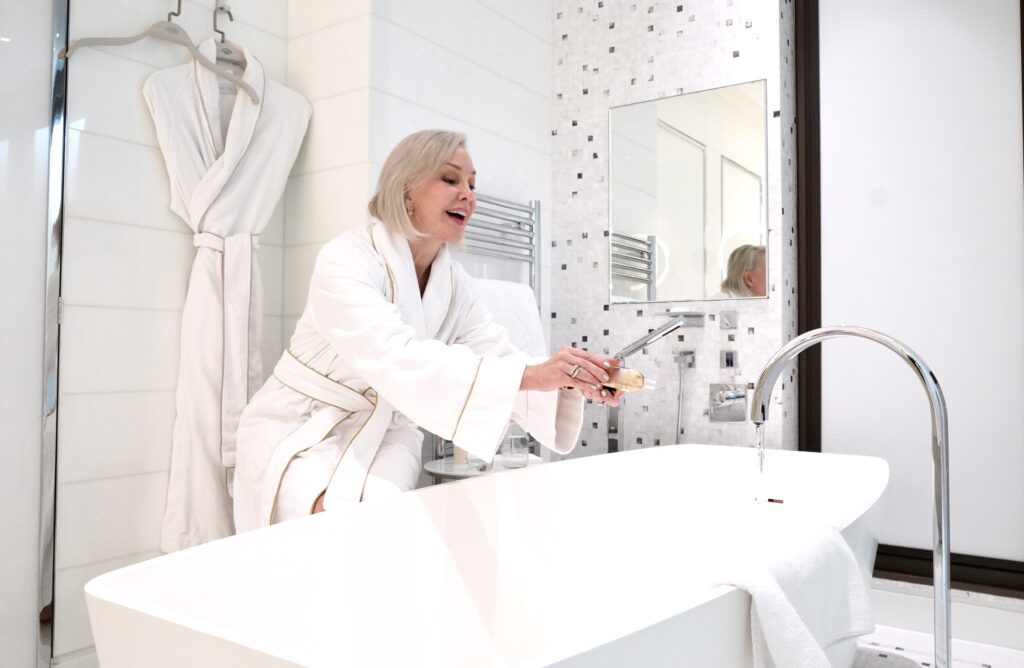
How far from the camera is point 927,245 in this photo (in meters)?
2.63

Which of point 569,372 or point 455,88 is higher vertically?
point 455,88

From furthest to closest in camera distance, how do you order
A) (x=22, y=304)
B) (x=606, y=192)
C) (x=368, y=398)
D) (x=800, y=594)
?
(x=606, y=192)
(x=368, y=398)
(x=22, y=304)
(x=800, y=594)

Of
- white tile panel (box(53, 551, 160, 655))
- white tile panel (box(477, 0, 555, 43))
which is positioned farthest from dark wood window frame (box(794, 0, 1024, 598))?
white tile panel (box(53, 551, 160, 655))

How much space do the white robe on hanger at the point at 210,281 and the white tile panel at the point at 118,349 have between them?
0.15 ft

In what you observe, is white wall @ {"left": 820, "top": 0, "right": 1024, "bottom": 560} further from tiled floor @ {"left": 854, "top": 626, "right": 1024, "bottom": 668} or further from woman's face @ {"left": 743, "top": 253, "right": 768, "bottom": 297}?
tiled floor @ {"left": 854, "top": 626, "right": 1024, "bottom": 668}

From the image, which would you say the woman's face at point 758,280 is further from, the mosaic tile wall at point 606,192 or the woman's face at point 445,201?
the woman's face at point 445,201

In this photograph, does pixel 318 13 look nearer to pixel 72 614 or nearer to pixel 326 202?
pixel 326 202

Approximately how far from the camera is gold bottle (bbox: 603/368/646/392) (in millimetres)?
1674

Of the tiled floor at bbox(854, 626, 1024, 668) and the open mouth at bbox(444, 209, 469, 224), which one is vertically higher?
the open mouth at bbox(444, 209, 469, 224)

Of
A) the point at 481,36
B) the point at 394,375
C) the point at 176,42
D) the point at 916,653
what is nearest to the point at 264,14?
the point at 176,42

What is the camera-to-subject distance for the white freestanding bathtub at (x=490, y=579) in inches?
38.9

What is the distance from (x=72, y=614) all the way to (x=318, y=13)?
1945 mm

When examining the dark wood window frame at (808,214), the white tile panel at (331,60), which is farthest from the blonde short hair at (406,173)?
the dark wood window frame at (808,214)

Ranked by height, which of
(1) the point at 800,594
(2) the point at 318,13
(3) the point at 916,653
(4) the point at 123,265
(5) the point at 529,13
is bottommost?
(3) the point at 916,653
